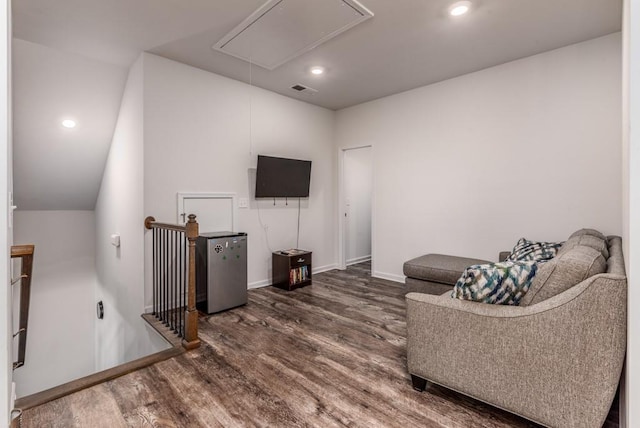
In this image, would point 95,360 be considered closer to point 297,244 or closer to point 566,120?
point 297,244

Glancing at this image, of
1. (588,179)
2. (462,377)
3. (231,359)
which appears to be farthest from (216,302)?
(588,179)

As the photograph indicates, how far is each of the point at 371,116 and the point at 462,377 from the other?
3.79m

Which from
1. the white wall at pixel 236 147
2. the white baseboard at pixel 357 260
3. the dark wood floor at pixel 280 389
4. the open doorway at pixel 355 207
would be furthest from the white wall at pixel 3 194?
the white baseboard at pixel 357 260

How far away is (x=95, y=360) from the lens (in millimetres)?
5043

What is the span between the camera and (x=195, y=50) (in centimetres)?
310

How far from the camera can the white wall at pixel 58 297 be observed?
14.9 feet

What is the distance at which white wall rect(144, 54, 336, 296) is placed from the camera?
324cm

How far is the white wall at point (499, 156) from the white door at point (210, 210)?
6.96 ft

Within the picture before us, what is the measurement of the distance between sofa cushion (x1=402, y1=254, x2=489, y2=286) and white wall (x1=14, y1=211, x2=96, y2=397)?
5044 mm

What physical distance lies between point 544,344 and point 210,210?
3302 mm

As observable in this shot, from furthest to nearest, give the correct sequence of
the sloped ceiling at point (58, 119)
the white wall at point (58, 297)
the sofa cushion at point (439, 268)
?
1. the white wall at point (58, 297)
2. the sofa cushion at point (439, 268)
3. the sloped ceiling at point (58, 119)

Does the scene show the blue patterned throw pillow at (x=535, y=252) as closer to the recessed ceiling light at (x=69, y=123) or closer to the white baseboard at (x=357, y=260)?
the white baseboard at (x=357, y=260)

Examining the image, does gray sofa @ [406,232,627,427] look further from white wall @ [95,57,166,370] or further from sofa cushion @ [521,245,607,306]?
white wall @ [95,57,166,370]

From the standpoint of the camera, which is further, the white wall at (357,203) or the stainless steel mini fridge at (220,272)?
the white wall at (357,203)
